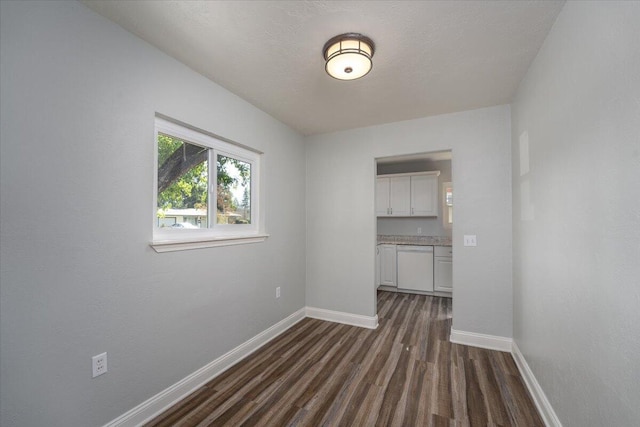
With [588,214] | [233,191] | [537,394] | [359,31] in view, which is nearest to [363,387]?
[537,394]

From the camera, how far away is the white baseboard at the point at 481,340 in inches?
105

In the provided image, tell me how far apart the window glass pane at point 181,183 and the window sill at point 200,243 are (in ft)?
0.58

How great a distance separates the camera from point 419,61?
1963 millimetres

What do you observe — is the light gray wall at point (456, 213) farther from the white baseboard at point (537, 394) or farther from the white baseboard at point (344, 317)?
the white baseboard at point (537, 394)

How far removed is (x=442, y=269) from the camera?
443 cm

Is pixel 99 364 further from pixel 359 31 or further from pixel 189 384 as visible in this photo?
pixel 359 31

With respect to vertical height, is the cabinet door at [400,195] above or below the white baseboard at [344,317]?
above

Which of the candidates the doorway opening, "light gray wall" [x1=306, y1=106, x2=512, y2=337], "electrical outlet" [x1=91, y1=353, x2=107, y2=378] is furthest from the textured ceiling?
the doorway opening

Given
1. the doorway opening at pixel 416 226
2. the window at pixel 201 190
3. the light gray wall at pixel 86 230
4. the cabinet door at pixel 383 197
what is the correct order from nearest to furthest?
the light gray wall at pixel 86 230, the window at pixel 201 190, the doorway opening at pixel 416 226, the cabinet door at pixel 383 197

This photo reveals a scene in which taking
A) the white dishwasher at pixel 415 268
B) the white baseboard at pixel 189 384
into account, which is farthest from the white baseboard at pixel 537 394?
the white baseboard at pixel 189 384

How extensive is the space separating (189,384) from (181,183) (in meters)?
1.55

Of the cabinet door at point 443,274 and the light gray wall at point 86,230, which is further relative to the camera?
the cabinet door at point 443,274

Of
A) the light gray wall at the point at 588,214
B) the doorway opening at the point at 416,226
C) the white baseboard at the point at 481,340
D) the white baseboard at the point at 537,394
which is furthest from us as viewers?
the doorway opening at the point at 416,226

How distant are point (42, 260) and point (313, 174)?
2777mm
